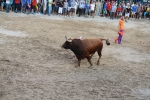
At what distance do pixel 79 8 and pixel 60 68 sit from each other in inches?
563

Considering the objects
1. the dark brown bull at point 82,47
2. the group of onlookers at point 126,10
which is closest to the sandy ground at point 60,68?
the dark brown bull at point 82,47

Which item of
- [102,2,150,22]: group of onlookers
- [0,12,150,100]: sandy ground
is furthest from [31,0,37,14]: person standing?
[102,2,150,22]: group of onlookers

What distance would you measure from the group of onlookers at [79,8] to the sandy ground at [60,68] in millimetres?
3895

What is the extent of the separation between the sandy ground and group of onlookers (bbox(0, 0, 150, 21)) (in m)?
3.89

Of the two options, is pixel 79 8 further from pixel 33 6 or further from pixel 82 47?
pixel 82 47

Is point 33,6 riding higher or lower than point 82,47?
higher

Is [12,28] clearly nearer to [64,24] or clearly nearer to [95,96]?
[64,24]

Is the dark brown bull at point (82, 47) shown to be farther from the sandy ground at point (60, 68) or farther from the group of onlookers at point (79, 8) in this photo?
the group of onlookers at point (79, 8)

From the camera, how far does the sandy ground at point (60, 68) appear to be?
29.4 ft

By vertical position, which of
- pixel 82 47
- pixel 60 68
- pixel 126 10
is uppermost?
pixel 126 10

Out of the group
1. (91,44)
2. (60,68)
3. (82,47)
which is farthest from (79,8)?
(60,68)

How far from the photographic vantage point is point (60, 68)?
11.1 metres

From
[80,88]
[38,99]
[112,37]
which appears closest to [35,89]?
[38,99]

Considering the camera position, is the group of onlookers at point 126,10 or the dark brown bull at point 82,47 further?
the group of onlookers at point 126,10
